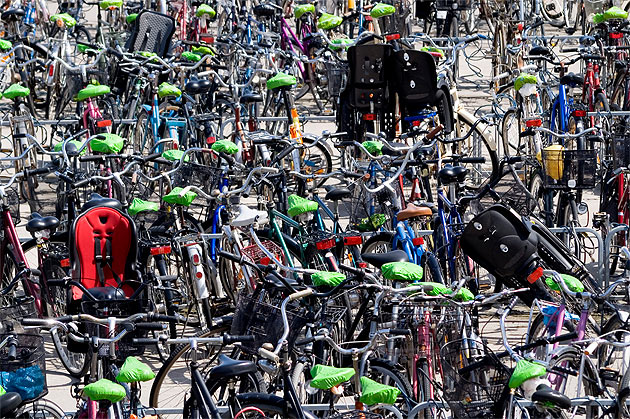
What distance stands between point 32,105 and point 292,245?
651 cm

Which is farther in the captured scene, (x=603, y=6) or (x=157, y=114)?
(x=603, y=6)

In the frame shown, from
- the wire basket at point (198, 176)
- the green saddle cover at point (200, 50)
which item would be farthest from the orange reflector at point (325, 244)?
the green saddle cover at point (200, 50)

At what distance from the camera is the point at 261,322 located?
7414 mm

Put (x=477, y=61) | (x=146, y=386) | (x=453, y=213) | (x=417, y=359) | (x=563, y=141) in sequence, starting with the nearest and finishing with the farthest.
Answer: (x=417, y=359), (x=146, y=386), (x=453, y=213), (x=563, y=141), (x=477, y=61)

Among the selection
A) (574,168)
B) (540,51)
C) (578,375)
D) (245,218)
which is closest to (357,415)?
(578,375)

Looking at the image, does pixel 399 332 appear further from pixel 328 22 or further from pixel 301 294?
pixel 328 22

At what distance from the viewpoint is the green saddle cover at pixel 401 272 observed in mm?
7586

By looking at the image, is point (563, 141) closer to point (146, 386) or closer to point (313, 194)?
point (313, 194)

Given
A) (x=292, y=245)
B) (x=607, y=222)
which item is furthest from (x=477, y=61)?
(x=292, y=245)

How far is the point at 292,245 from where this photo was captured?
9.44 metres

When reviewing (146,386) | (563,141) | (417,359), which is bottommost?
(146,386)

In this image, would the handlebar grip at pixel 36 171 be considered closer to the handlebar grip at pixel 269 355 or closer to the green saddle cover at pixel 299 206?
the green saddle cover at pixel 299 206

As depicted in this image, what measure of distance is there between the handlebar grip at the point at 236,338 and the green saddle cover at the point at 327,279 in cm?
65

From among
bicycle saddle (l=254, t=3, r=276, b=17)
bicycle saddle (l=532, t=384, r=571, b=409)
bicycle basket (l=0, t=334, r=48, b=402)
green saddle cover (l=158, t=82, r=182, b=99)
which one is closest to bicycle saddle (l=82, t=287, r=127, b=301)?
bicycle basket (l=0, t=334, r=48, b=402)
